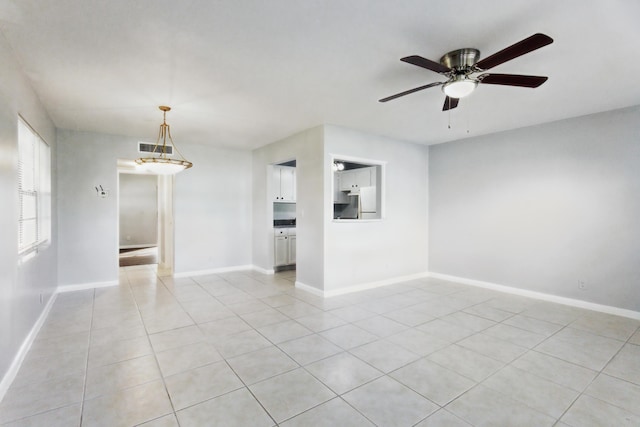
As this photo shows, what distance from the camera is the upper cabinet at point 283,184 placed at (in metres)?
6.42

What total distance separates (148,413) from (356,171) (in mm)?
6220

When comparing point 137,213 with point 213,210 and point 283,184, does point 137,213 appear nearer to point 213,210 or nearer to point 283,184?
point 213,210

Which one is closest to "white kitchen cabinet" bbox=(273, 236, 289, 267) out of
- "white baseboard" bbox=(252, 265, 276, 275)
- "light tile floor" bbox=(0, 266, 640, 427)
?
"white baseboard" bbox=(252, 265, 276, 275)

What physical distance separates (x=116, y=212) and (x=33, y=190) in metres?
1.69

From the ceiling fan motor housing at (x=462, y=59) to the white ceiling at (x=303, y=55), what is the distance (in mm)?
74

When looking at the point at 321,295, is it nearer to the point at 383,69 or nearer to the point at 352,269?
the point at 352,269

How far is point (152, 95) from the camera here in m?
3.44

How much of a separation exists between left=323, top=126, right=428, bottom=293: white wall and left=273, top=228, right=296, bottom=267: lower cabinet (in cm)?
195

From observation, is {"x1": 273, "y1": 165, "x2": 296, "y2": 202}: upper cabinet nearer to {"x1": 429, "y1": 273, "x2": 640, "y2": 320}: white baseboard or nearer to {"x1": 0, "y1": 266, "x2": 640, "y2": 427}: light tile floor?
{"x1": 0, "y1": 266, "x2": 640, "y2": 427}: light tile floor

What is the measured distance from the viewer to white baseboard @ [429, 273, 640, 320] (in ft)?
12.9

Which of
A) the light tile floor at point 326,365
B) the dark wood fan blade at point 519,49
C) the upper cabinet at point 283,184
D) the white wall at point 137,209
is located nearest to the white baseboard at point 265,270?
the upper cabinet at point 283,184

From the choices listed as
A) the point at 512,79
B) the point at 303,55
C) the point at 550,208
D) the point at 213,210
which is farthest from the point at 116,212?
the point at 550,208

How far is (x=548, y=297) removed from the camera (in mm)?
4539

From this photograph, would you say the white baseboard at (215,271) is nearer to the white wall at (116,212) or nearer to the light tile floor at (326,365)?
the white wall at (116,212)
